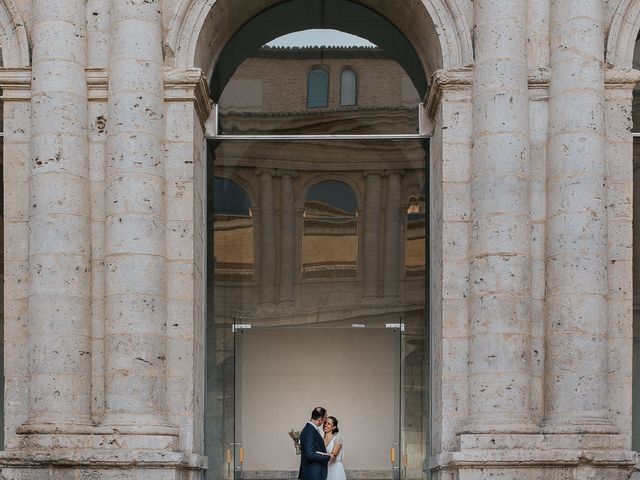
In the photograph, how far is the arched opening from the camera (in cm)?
2105

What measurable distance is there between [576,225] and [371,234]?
149 inches

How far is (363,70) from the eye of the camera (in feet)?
70.0

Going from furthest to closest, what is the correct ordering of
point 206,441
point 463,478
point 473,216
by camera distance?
point 206,441, point 473,216, point 463,478

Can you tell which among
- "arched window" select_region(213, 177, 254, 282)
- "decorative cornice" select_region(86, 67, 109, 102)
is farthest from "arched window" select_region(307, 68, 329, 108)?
"decorative cornice" select_region(86, 67, 109, 102)

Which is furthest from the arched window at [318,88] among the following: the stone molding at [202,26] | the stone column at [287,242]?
the stone molding at [202,26]

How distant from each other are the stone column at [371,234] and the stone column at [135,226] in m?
3.60

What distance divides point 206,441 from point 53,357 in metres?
3.21

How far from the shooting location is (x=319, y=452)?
1864cm

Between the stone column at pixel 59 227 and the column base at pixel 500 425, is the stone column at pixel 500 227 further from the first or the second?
the stone column at pixel 59 227

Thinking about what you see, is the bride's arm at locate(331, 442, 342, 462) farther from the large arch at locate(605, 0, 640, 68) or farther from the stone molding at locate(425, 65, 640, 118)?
the large arch at locate(605, 0, 640, 68)

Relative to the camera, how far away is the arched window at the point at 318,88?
21.4 m

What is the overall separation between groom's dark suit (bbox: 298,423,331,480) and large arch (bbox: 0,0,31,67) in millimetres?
6748

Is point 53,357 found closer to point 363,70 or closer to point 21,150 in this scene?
point 21,150

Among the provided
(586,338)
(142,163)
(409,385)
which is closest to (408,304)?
Answer: (409,385)
